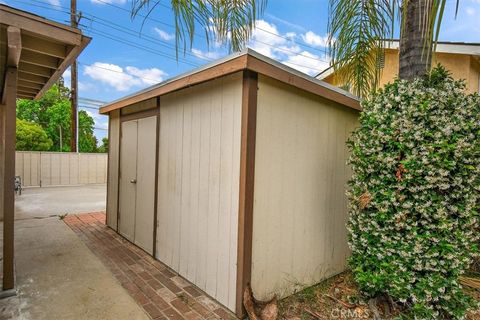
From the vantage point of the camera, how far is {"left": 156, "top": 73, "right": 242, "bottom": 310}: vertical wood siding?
2580 millimetres

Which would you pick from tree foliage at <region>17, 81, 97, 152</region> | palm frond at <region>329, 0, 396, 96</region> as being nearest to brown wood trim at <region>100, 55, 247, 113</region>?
palm frond at <region>329, 0, 396, 96</region>

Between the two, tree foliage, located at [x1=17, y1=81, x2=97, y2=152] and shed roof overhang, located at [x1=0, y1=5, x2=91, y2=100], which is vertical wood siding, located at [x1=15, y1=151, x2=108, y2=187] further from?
tree foliage, located at [x1=17, y1=81, x2=97, y2=152]

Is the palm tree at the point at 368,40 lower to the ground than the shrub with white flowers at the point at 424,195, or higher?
higher

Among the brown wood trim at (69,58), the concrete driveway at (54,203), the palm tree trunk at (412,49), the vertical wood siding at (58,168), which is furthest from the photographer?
the vertical wood siding at (58,168)

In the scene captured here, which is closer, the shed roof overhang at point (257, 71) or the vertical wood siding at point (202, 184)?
the shed roof overhang at point (257, 71)

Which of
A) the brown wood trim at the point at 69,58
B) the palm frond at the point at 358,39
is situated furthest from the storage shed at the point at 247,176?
the brown wood trim at the point at 69,58

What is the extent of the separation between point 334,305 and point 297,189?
4.11 ft

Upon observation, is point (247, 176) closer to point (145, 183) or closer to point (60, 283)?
point (145, 183)

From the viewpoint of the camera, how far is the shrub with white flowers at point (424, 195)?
87.1 inches

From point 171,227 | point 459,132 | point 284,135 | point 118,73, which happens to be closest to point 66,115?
point 118,73

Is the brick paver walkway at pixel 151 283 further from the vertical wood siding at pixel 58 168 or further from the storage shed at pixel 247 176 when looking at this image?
the vertical wood siding at pixel 58 168

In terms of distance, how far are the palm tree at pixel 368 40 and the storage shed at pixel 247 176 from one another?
66 centimetres

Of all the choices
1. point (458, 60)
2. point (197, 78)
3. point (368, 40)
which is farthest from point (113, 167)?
point (458, 60)

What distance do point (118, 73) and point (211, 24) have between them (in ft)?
72.6
